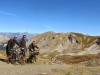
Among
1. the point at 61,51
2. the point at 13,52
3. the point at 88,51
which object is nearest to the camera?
the point at 13,52

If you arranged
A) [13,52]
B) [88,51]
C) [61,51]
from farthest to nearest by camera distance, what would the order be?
1. [61,51]
2. [88,51]
3. [13,52]

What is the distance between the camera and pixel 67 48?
652 feet

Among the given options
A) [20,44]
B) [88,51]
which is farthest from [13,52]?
[88,51]

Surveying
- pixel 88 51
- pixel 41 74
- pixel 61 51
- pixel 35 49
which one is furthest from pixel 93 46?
pixel 41 74

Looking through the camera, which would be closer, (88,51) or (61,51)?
(88,51)

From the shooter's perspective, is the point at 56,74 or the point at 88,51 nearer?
the point at 56,74


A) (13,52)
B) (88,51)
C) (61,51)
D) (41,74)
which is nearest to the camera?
(41,74)

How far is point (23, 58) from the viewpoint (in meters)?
39.5

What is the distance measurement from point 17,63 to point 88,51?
124m

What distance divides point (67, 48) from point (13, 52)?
16193cm

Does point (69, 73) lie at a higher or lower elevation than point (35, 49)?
lower

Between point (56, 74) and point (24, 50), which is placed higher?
point (24, 50)

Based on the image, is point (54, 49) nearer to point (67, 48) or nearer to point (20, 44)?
point (67, 48)

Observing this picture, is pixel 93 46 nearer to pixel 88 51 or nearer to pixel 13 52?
pixel 88 51
